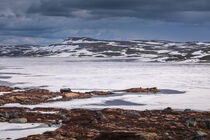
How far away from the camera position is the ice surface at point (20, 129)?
49.5ft

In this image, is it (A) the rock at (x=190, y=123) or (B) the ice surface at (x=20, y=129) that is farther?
(A) the rock at (x=190, y=123)

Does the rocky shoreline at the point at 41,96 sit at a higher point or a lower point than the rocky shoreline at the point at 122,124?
higher

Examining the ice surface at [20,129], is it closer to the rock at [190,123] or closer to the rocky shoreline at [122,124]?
the rocky shoreline at [122,124]

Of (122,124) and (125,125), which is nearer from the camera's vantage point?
(125,125)

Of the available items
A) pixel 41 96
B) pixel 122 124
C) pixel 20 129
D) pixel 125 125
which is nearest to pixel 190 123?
pixel 125 125

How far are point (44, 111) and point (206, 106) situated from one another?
44.8 feet

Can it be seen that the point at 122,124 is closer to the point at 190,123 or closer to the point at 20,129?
the point at 190,123

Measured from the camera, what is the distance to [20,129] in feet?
54.6

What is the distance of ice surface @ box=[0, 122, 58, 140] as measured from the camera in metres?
15.1

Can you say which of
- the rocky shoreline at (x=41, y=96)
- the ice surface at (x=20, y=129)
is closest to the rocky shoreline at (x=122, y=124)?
the ice surface at (x=20, y=129)

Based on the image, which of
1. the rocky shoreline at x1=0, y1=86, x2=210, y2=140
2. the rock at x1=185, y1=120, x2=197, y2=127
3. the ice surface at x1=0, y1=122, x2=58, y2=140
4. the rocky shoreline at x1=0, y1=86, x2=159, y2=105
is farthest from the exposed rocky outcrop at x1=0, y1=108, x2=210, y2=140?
the rocky shoreline at x1=0, y1=86, x2=159, y2=105

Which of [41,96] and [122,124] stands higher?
[41,96]

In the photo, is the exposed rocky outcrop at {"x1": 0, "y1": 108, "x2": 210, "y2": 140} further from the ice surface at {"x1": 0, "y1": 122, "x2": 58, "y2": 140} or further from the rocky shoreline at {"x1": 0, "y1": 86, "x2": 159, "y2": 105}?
the rocky shoreline at {"x1": 0, "y1": 86, "x2": 159, "y2": 105}

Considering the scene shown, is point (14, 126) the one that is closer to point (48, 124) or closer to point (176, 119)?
point (48, 124)
